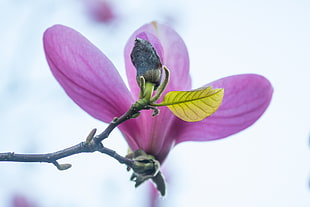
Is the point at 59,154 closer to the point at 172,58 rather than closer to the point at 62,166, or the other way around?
the point at 62,166

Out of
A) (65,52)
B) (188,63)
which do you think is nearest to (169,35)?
(188,63)

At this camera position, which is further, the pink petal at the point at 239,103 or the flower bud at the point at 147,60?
the pink petal at the point at 239,103

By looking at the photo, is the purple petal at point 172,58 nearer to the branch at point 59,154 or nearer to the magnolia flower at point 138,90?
the magnolia flower at point 138,90

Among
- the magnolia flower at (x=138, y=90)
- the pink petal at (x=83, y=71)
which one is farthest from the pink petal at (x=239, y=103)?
the pink petal at (x=83, y=71)

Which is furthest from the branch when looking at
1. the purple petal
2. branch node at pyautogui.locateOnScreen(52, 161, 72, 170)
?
the purple petal

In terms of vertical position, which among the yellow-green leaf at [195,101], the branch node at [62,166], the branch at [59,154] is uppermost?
the yellow-green leaf at [195,101]

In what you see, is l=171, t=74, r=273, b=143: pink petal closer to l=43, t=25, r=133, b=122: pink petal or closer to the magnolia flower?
the magnolia flower

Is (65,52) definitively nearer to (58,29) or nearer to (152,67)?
(58,29)
